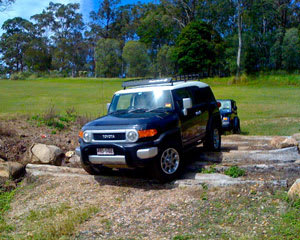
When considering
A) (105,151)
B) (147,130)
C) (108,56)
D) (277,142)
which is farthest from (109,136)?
(108,56)

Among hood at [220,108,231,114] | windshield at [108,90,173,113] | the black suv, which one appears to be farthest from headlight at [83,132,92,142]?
hood at [220,108,231,114]

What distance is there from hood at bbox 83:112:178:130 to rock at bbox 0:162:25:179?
2.46 meters

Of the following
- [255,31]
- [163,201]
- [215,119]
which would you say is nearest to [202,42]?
[255,31]

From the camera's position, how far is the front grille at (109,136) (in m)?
7.31

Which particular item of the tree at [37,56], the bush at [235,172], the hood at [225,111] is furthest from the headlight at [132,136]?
the tree at [37,56]

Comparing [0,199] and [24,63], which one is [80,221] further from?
[24,63]

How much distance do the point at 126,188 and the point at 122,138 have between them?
108 centimetres

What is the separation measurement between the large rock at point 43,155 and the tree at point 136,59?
212ft

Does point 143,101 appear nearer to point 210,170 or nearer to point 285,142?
point 210,170

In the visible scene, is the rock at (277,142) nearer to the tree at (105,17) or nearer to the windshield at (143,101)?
the windshield at (143,101)

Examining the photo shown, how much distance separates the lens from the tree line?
63.8 metres

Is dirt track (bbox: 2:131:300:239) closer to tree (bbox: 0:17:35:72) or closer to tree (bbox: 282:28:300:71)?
tree (bbox: 282:28:300:71)

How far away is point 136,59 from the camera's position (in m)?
76.1

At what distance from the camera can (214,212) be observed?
612 cm
